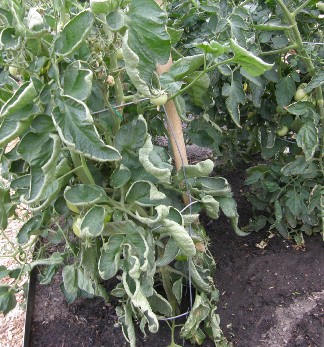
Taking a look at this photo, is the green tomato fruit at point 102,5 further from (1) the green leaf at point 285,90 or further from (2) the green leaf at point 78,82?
(1) the green leaf at point 285,90

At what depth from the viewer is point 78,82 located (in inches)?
31.5

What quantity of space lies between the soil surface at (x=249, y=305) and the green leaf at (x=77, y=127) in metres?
0.82

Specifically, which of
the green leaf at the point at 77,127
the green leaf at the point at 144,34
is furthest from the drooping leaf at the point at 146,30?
the green leaf at the point at 77,127

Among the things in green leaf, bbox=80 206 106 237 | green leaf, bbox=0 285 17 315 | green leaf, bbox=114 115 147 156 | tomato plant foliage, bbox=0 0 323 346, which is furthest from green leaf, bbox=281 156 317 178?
green leaf, bbox=0 285 17 315

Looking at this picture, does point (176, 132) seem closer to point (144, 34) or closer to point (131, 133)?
point (131, 133)

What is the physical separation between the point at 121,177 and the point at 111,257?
0.19m

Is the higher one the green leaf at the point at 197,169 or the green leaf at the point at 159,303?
the green leaf at the point at 197,169

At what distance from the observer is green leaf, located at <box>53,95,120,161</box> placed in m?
0.75

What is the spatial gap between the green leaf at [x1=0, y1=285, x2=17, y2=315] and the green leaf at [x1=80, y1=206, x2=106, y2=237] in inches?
15.4

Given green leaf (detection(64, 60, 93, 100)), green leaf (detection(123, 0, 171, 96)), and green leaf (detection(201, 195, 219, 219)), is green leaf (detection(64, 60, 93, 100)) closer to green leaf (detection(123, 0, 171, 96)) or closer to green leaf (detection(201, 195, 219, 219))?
green leaf (detection(123, 0, 171, 96))

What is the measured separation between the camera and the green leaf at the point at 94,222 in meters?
0.92

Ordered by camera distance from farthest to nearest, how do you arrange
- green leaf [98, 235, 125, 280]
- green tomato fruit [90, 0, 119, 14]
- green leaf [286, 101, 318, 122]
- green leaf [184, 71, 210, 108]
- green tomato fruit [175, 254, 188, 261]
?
green leaf [286, 101, 318, 122] → green tomato fruit [175, 254, 188, 261] → green leaf [184, 71, 210, 108] → green leaf [98, 235, 125, 280] → green tomato fruit [90, 0, 119, 14]

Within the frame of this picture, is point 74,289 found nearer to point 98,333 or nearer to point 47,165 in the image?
point 98,333

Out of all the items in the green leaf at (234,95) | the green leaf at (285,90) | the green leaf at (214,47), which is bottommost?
the green leaf at (285,90)
